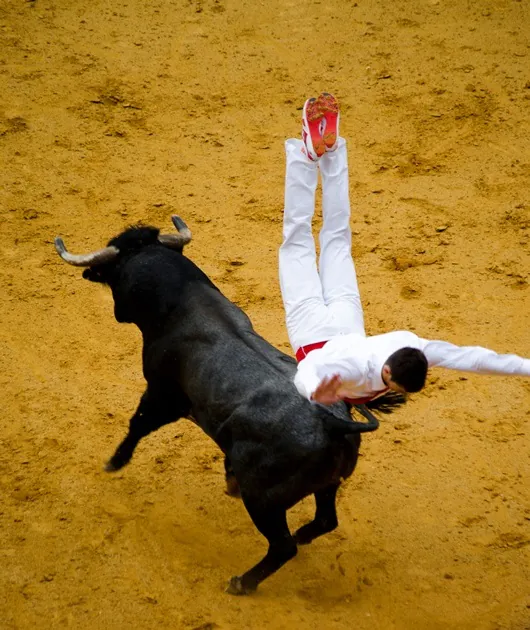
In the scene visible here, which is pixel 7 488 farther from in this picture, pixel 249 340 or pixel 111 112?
pixel 111 112

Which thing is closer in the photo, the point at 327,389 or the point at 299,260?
the point at 327,389

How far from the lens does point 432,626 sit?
210 inches

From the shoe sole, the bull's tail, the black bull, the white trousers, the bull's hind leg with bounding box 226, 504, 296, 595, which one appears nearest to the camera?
the bull's tail

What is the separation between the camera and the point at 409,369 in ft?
14.8

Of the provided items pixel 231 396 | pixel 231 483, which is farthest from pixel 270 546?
pixel 231 396

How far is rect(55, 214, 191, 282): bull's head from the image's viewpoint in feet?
19.3

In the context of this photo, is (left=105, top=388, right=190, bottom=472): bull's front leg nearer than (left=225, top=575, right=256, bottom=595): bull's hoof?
No

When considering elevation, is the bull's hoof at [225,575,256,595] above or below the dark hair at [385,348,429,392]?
below

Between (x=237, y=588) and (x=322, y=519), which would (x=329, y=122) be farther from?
(x=237, y=588)

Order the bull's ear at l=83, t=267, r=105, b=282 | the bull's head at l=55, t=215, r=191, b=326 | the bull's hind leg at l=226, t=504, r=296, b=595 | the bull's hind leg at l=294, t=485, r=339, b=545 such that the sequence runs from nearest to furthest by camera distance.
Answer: the bull's hind leg at l=226, t=504, r=296, b=595 → the bull's hind leg at l=294, t=485, r=339, b=545 → the bull's head at l=55, t=215, r=191, b=326 → the bull's ear at l=83, t=267, r=105, b=282

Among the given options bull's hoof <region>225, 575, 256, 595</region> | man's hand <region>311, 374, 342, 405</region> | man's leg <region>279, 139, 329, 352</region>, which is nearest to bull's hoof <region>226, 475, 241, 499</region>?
bull's hoof <region>225, 575, 256, 595</region>

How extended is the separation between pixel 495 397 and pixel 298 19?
6.56 meters

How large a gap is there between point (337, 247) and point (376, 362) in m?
1.32

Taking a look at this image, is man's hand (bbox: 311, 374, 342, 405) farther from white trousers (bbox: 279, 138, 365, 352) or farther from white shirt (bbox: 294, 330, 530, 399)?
white trousers (bbox: 279, 138, 365, 352)
